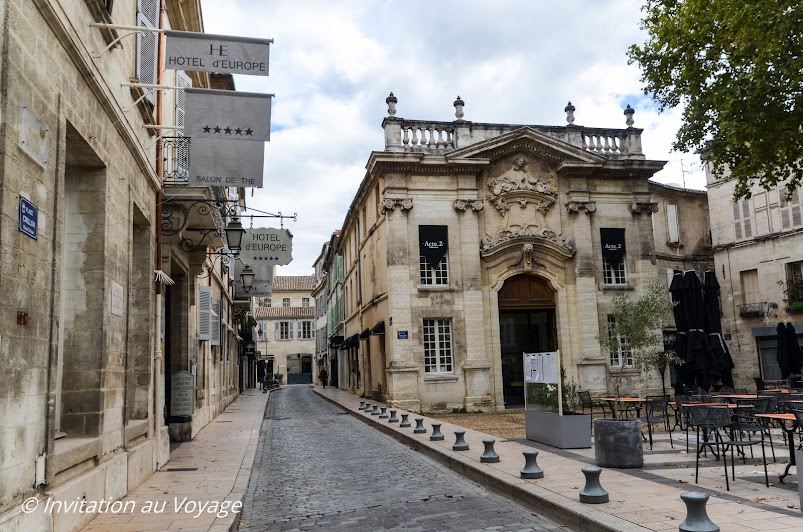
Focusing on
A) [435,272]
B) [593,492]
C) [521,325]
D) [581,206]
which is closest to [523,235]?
[581,206]

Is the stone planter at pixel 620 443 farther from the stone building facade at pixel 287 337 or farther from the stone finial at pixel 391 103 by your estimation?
the stone building facade at pixel 287 337

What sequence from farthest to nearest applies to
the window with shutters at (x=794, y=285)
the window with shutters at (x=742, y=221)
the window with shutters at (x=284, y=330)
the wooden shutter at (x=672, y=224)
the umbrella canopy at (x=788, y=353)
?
the window with shutters at (x=284, y=330), the wooden shutter at (x=672, y=224), the window with shutters at (x=742, y=221), the window with shutters at (x=794, y=285), the umbrella canopy at (x=788, y=353)

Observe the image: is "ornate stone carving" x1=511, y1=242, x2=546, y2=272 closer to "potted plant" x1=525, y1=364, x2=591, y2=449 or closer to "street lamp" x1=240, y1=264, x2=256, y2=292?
"street lamp" x1=240, y1=264, x2=256, y2=292

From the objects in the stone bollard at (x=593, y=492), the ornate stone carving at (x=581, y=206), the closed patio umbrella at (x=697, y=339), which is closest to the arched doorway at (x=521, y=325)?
the ornate stone carving at (x=581, y=206)

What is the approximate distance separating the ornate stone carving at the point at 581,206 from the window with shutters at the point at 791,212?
8.88 metres

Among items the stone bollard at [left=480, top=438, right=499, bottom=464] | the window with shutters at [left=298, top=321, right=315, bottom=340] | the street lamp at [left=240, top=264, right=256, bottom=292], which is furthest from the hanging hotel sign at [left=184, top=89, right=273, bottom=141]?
the window with shutters at [left=298, top=321, right=315, bottom=340]

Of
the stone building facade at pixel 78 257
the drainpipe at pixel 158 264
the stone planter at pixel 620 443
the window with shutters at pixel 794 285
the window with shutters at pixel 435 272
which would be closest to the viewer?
the stone building facade at pixel 78 257

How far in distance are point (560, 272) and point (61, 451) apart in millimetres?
19886

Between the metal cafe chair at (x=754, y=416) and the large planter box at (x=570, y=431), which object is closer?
the metal cafe chair at (x=754, y=416)

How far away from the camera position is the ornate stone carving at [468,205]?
22.9 metres

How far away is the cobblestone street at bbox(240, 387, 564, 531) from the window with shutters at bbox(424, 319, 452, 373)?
824cm

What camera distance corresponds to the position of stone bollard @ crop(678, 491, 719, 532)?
521cm

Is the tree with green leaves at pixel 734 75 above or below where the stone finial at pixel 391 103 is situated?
below

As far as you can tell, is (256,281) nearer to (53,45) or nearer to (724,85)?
(724,85)
